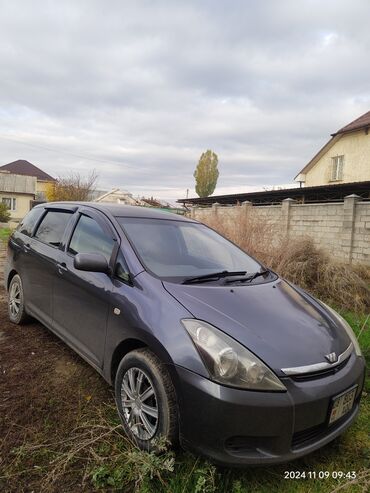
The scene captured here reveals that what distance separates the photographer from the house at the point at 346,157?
18938mm

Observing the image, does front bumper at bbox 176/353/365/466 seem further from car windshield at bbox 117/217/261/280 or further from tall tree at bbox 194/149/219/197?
tall tree at bbox 194/149/219/197

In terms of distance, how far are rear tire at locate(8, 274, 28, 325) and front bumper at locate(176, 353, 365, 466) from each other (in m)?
2.85

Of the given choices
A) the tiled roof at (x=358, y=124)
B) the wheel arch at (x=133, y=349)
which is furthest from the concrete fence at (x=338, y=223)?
the tiled roof at (x=358, y=124)

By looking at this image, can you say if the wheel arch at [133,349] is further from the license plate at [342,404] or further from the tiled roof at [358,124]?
the tiled roof at [358,124]

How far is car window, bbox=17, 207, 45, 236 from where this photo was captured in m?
4.27

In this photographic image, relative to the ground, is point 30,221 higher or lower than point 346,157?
lower

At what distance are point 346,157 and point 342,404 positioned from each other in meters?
20.8

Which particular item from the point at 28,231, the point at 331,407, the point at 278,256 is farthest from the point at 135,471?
the point at 278,256

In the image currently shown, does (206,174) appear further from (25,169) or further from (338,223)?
(338,223)

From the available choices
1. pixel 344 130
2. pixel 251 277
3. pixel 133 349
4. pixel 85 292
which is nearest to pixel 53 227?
pixel 85 292

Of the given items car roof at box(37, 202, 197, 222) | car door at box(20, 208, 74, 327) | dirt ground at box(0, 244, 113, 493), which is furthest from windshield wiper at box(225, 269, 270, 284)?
car door at box(20, 208, 74, 327)

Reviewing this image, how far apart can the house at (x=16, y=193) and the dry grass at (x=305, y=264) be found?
38618 millimetres

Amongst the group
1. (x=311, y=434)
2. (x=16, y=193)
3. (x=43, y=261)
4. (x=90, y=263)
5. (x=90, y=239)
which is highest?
(x=16, y=193)

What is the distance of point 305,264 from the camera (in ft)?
21.8
